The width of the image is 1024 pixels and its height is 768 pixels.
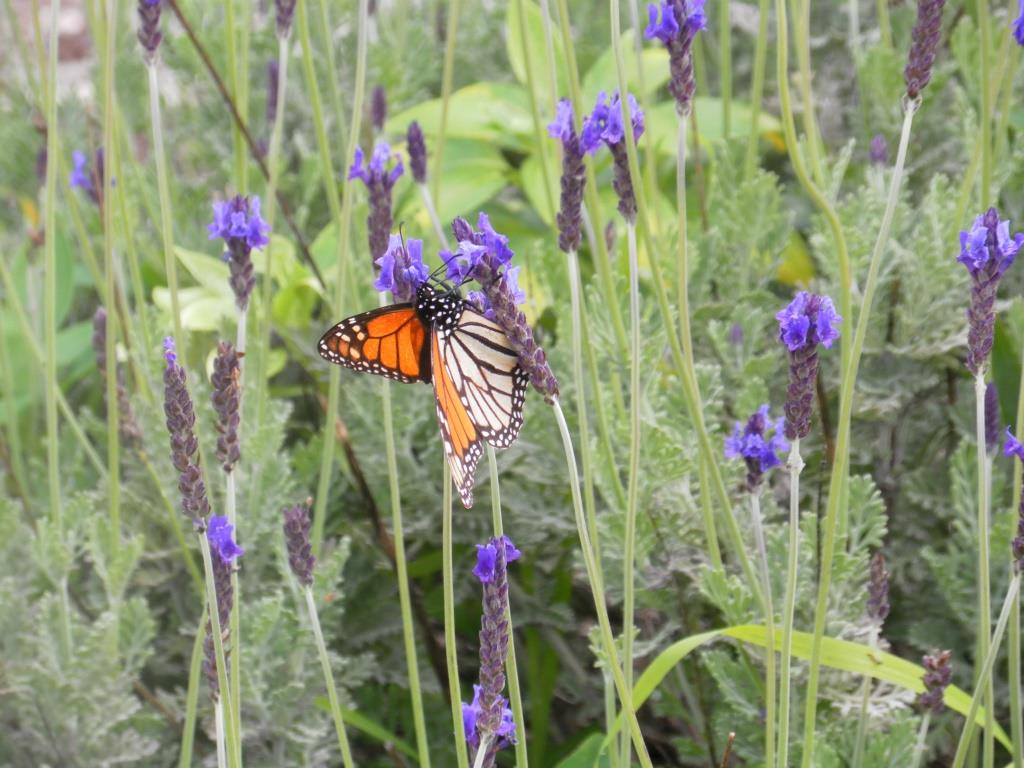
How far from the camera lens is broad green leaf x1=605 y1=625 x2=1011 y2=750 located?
127 centimetres

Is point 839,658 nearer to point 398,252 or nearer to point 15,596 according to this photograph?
point 398,252

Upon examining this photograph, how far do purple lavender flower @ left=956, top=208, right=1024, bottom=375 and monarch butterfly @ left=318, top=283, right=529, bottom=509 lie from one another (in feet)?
1.31

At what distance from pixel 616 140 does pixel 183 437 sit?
485mm

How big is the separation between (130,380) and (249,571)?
25.6 inches

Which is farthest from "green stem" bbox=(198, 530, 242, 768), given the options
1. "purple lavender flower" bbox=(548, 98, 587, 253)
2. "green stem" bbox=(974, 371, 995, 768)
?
"green stem" bbox=(974, 371, 995, 768)

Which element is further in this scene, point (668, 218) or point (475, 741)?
point (668, 218)

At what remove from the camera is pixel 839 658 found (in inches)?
50.6

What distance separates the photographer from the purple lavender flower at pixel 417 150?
144 cm

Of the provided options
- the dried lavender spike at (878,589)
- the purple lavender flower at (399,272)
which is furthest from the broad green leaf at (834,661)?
the purple lavender flower at (399,272)

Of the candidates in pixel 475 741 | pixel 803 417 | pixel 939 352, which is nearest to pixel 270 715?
pixel 475 741

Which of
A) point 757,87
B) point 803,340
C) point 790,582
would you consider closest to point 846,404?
point 803,340

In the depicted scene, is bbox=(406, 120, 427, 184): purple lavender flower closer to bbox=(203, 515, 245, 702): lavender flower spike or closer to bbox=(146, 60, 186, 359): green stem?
bbox=(146, 60, 186, 359): green stem

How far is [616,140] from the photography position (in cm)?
115

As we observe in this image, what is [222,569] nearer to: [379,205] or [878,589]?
[379,205]
